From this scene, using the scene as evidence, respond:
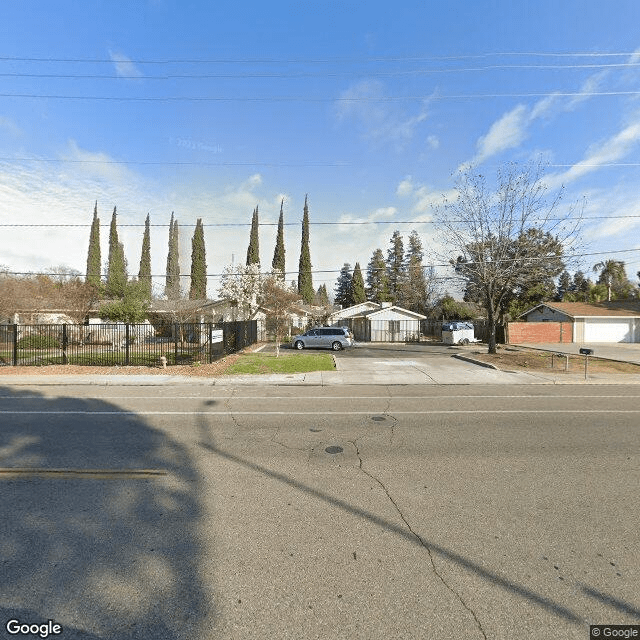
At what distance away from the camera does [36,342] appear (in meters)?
21.7

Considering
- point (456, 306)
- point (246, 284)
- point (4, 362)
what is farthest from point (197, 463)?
point (456, 306)

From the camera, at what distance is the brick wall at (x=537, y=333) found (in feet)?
107

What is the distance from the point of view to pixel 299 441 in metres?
5.79

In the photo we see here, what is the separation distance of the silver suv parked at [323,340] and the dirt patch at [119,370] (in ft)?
33.6

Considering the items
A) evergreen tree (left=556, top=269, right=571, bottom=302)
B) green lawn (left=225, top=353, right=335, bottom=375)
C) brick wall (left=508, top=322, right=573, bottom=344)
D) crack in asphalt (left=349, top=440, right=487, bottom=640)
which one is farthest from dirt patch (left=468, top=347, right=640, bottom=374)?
evergreen tree (left=556, top=269, right=571, bottom=302)

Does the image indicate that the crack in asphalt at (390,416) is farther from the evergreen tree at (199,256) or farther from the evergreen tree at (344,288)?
the evergreen tree at (344,288)

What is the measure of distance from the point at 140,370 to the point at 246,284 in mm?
20700

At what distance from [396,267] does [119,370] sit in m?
58.3

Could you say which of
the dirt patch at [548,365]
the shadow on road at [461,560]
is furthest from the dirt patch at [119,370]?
the dirt patch at [548,365]

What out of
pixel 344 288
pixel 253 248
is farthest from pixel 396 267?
pixel 253 248

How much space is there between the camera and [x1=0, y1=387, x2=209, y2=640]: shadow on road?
7.55ft

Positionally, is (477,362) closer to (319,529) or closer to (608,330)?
(319,529)

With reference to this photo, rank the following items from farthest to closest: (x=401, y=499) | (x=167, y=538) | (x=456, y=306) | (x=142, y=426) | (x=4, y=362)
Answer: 1. (x=456, y=306)
2. (x=4, y=362)
3. (x=142, y=426)
4. (x=401, y=499)
5. (x=167, y=538)

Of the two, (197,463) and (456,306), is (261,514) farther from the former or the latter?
(456,306)
